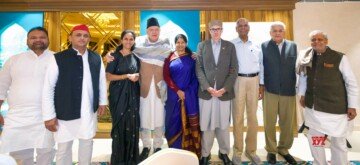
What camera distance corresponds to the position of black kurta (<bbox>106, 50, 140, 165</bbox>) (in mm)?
3137

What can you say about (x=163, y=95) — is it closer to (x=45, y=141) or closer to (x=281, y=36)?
(x=45, y=141)

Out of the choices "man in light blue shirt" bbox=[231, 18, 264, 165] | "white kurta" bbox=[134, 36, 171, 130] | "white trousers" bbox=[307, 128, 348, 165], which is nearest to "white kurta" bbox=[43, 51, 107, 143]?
"white kurta" bbox=[134, 36, 171, 130]

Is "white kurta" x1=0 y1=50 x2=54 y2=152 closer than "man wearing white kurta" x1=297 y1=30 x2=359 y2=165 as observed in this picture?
Yes

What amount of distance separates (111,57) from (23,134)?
49.1 inches

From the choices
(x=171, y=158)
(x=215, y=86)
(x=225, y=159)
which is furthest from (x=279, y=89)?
(x=171, y=158)

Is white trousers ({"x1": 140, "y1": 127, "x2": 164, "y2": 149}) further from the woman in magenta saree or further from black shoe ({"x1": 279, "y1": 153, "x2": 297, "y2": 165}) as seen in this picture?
black shoe ({"x1": 279, "y1": 153, "x2": 297, "y2": 165})

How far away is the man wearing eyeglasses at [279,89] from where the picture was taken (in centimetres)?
343

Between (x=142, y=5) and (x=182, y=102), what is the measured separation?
104 inches

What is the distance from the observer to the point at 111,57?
3.17 m

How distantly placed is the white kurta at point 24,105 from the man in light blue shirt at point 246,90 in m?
2.27

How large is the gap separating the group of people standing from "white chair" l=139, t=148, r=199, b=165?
1.63 m

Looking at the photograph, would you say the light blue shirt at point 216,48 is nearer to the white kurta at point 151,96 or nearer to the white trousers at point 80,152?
the white kurta at point 151,96

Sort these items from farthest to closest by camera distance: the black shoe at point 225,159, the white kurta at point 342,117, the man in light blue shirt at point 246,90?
the man in light blue shirt at point 246,90 < the black shoe at point 225,159 < the white kurta at point 342,117

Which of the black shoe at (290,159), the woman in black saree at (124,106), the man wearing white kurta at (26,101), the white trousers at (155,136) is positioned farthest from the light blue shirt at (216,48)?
the man wearing white kurta at (26,101)
